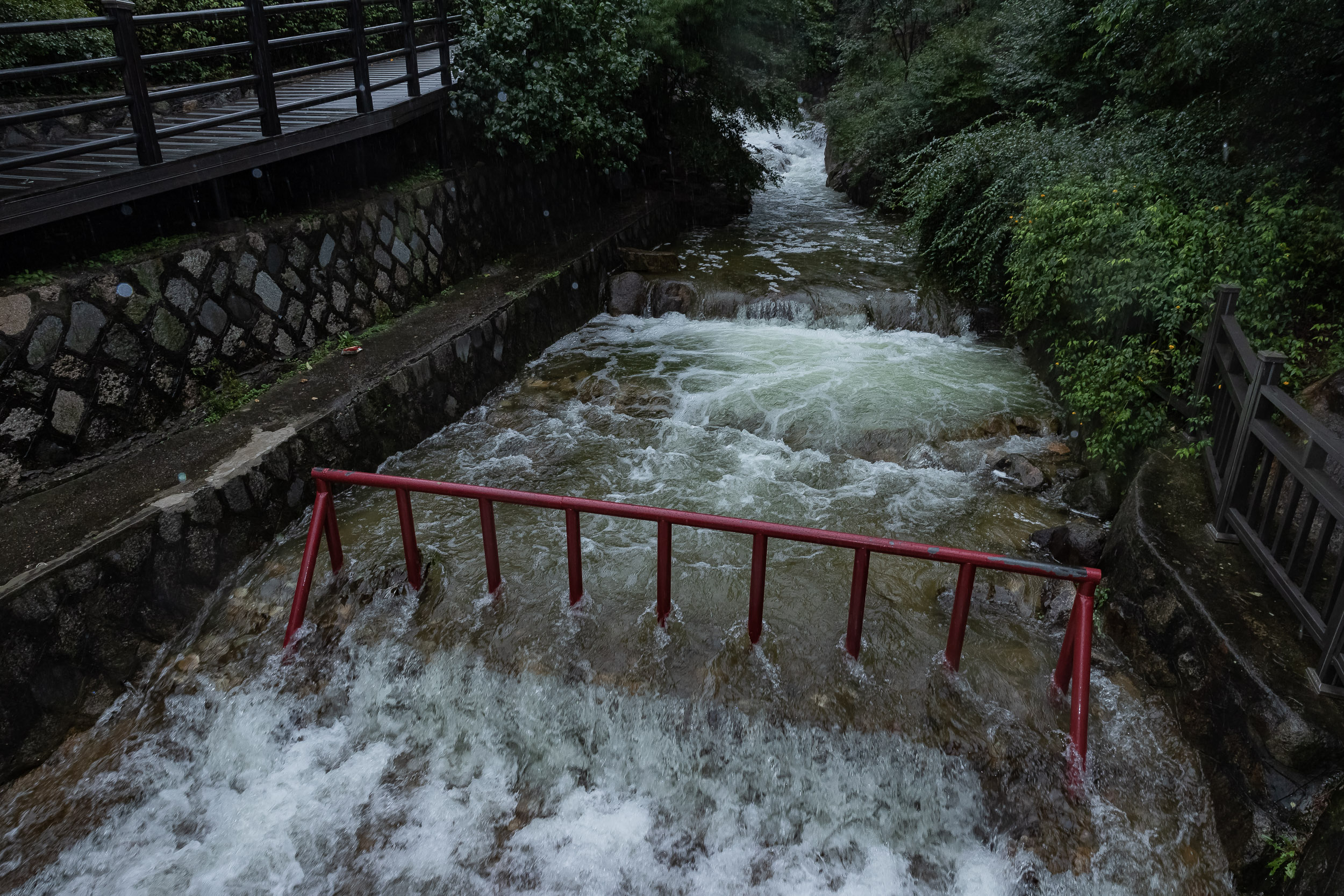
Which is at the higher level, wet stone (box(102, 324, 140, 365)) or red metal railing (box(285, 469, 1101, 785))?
wet stone (box(102, 324, 140, 365))

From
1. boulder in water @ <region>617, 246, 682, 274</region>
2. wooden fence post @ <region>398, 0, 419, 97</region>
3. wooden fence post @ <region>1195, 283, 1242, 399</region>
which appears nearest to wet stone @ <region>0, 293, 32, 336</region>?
wooden fence post @ <region>398, 0, 419, 97</region>

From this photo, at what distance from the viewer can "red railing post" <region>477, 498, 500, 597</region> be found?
500 centimetres

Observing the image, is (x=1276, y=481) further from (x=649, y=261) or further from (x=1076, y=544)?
(x=649, y=261)

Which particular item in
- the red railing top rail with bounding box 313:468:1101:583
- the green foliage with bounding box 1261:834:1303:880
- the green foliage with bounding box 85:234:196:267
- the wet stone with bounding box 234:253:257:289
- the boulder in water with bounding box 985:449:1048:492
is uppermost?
the green foliage with bounding box 85:234:196:267

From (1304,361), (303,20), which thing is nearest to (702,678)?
(1304,361)

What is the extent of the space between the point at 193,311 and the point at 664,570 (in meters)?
4.97

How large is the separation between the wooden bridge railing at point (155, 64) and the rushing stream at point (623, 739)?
10.8 ft

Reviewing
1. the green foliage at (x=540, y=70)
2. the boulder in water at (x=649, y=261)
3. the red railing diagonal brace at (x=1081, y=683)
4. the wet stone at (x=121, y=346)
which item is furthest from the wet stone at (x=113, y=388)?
the boulder in water at (x=649, y=261)

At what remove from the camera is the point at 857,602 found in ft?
15.2

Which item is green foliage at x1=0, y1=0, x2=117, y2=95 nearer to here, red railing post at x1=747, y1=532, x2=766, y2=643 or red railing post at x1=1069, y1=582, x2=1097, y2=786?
red railing post at x1=747, y1=532, x2=766, y2=643

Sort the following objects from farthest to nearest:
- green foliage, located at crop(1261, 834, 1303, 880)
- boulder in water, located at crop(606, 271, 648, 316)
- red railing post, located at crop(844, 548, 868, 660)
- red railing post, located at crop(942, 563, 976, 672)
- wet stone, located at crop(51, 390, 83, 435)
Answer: boulder in water, located at crop(606, 271, 648, 316) → wet stone, located at crop(51, 390, 83, 435) → red railing post, located at crop(844, 548, 868, 660) → red railing post, located at crop(942, 563, 976, 672) → green foliage, located at crop(1261, 834, 1303, 880)

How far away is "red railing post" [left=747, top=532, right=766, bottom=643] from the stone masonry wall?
5183mm

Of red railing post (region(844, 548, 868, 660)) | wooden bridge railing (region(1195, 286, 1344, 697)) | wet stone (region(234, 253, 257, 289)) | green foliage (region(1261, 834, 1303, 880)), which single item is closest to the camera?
green foliage (region(1261, 834, 1303, 880))

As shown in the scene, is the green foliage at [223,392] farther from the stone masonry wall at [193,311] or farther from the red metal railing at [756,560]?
the red metal railing at [756,560]
